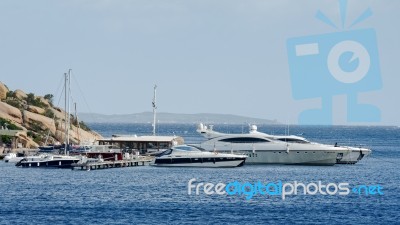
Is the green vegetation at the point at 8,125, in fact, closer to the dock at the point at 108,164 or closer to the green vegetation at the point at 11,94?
the green vegetation at the point at 11,94

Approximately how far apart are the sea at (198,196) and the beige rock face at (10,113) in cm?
3181

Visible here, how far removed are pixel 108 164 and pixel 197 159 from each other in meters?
9.61

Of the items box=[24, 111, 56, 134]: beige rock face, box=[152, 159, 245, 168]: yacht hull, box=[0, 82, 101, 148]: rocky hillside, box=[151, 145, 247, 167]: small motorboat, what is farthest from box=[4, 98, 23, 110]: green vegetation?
box=[152, 159, 245, 168]: yacht hull

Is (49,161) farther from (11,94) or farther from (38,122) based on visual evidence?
(11,94)

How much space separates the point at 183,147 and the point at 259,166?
8.89 m

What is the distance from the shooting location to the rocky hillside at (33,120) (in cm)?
12569

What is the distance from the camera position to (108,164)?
327ft

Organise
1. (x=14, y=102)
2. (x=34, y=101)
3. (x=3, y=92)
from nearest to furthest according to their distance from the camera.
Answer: (x=14, y=102)
(x=3, y=92)
(x=34, y=101)

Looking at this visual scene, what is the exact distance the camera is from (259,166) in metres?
103

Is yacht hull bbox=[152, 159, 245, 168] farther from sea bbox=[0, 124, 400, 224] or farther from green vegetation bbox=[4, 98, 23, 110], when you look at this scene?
green vegetation bbox=[4, 98, 23, 110]

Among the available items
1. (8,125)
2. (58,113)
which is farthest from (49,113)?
(8,125)

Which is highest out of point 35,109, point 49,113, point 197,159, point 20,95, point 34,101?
point 20,95

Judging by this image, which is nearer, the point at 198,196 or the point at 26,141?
the point at 198,196

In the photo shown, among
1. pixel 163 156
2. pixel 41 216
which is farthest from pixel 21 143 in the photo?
pixel 41 216
